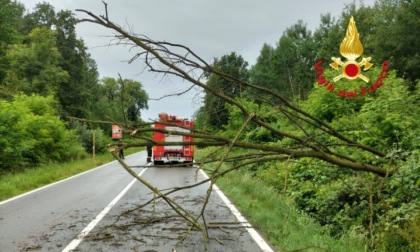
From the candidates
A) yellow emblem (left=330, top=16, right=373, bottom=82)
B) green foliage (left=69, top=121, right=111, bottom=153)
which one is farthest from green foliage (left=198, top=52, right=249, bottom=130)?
green foliage (left=69, top=121, right=111, bottom=153)

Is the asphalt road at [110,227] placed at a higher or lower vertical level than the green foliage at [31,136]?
lower

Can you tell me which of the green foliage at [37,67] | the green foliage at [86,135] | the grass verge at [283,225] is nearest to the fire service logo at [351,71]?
the grass verge at [283,225]

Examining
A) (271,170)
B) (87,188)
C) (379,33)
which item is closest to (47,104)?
(87,188)

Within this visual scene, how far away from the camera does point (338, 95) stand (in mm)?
15781

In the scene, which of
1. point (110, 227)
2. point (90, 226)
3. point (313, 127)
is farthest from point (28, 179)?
point (313, 127)

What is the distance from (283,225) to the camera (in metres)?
6.66

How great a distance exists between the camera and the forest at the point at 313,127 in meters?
5.82

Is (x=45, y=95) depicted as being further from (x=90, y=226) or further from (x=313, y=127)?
(x=90, y=226)

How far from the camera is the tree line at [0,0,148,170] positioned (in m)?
16.3

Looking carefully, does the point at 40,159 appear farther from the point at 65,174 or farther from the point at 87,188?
the point at 87,188

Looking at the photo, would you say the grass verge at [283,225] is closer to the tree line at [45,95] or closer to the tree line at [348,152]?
the tree line at [348,152]

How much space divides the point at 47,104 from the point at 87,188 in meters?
12.1

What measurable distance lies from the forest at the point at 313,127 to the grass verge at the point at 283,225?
0.47m

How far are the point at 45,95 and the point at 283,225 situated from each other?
4126 centimetres
